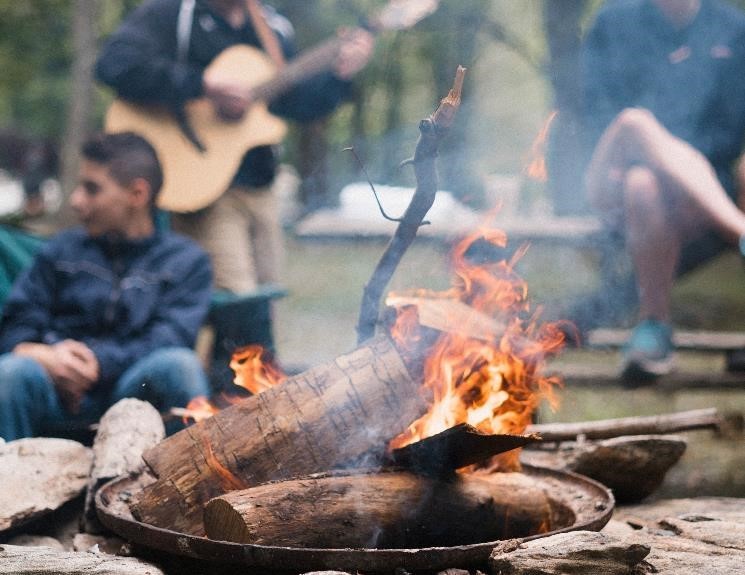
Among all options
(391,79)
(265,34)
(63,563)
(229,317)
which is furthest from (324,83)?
(391,79)

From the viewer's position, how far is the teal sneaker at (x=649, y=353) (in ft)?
→ 17.1

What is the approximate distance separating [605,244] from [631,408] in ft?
4.03

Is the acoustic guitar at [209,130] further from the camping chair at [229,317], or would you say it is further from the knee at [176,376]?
the knee at [176,376]

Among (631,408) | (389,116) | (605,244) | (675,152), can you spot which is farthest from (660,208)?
(389,116)

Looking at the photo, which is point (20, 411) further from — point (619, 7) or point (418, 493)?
point (619, 7)

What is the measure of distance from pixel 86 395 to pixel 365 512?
5.41 feet

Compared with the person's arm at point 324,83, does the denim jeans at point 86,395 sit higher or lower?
lower

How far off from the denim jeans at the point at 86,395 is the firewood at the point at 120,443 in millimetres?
312

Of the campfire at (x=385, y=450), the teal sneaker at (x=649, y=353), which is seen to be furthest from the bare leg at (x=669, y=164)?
the campfire at (x=385, y=450)

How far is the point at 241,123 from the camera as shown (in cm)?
561

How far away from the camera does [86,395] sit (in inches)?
152

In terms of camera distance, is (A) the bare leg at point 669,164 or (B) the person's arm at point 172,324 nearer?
(B) the person's arm at point 172,324

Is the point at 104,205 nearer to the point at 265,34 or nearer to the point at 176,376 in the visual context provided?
the point at 176,376

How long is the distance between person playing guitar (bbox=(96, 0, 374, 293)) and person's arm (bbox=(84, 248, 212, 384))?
4.10 feet
